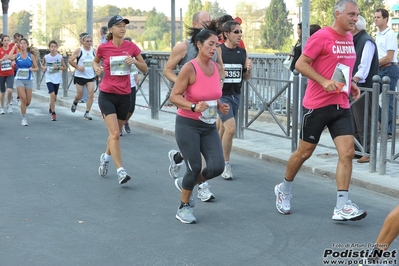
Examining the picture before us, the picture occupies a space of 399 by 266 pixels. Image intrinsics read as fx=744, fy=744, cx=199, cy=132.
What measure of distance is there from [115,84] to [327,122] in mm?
2912

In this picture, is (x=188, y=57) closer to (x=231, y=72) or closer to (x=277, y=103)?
(x=231, y=72)

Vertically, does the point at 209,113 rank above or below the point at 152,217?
above

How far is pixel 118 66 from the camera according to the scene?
877 centimetres

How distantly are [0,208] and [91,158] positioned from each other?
314cm

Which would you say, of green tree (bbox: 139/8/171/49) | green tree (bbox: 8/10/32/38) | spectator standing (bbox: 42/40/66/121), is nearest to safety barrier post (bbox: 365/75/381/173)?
spectator standing (bbox: 42/40/66/121)

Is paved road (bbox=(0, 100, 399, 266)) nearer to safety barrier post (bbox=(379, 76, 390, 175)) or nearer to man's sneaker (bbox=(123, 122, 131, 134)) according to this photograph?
safety barrier post (bbox=(379, 76, 390, 175))

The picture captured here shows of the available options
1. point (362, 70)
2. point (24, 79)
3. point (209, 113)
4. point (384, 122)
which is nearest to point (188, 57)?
point (209, 113)

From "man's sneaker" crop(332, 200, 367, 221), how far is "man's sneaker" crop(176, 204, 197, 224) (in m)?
1.29

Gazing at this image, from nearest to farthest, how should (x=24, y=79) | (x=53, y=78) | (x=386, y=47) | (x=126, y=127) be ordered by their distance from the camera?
1. (x=386, y=47)
2. (x=126, y=127)
3. (x=24, y=79)
4. (x=53, y=78)

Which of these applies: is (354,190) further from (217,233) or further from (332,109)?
(217,233)

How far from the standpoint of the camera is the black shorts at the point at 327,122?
673 centimetres

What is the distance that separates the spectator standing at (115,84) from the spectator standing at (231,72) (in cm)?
110

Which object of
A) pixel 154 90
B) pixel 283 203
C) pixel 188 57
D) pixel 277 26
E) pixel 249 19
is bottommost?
pixel 283 203

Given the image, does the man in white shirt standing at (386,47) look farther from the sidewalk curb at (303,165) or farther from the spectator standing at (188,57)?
the spectator standing at (188,57)
